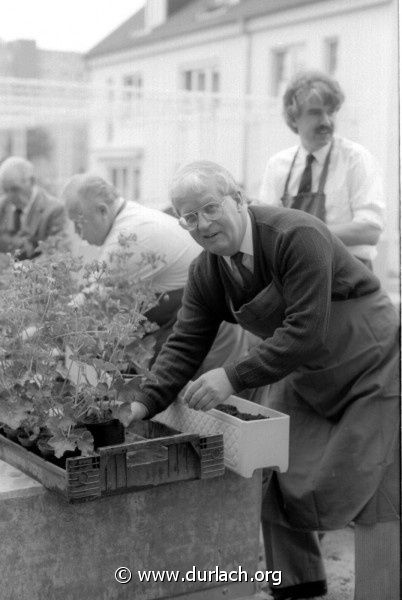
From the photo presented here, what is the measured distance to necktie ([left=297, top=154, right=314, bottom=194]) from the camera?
338cm

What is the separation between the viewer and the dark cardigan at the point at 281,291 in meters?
2.32

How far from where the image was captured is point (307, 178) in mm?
3383

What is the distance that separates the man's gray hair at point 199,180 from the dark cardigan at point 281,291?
118 millimetres

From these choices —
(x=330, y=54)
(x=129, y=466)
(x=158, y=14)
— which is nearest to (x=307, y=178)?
(x=129, y=466)

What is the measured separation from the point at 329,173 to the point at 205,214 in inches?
44.3

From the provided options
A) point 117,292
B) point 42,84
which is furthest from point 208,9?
point 117,292

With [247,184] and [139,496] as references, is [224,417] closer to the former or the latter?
[139,496]

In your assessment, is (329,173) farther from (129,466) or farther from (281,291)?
(129,466)

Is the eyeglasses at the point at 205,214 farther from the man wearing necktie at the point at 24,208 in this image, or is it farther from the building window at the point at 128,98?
the building window at the point at 128,98

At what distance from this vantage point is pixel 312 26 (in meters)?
13.0

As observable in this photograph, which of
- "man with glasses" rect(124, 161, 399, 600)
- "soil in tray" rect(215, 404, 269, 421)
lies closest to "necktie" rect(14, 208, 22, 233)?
"man with glasses" rect(124, 161, 399, 600)

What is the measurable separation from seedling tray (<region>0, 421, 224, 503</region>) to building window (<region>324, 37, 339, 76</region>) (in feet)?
36.8

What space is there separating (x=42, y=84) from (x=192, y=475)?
8307 mm

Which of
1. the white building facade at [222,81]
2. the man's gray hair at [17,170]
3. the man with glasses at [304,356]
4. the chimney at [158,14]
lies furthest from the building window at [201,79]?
the man with glasses at [304,356]
